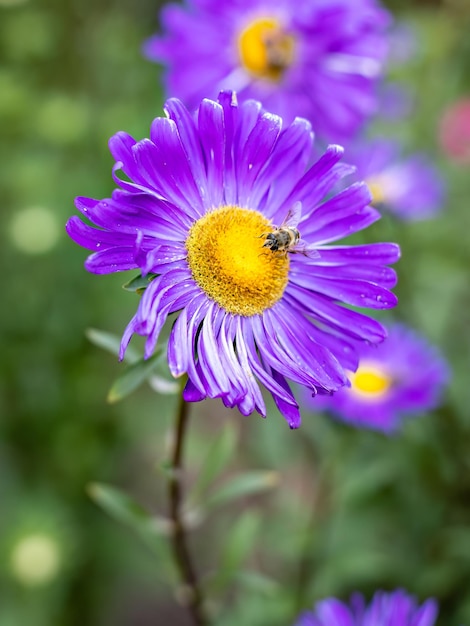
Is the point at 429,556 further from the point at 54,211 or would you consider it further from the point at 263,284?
the point at 54,211

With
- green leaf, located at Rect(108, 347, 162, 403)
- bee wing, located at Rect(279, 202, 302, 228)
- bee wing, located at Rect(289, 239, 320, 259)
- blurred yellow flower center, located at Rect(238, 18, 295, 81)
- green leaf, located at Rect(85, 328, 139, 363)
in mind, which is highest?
blurred yellow flower center, located at Rect(238, 18, 295, 81)

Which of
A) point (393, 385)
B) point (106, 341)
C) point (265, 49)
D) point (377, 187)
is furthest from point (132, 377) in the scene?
point (377, 187)

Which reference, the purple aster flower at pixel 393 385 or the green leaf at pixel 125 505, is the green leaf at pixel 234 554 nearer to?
the green leaf at pixel 125 505

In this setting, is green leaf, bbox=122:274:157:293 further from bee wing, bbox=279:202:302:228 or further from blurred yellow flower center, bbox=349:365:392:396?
blurred yellow flower center, bbox=349:365:392:396

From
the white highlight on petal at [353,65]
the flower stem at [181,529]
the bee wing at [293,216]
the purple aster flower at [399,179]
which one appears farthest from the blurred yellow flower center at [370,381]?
the bee wing at [293,216]

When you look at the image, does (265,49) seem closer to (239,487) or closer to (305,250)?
(305,250)

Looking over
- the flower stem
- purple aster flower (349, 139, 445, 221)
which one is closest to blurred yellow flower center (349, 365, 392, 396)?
purple aster flower (349, 139, 445, 221)
